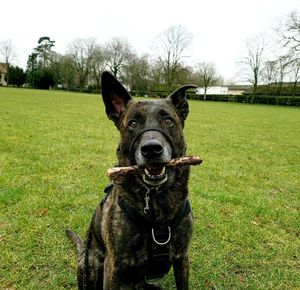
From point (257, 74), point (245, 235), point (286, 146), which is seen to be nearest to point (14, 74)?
point (257, 74)

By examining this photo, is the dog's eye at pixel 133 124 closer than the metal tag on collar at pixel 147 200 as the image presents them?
No

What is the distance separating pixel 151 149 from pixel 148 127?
1.13 ft

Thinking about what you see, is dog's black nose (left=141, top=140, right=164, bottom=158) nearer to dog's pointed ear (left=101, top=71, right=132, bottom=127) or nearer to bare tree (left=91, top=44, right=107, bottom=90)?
dog's pointed ear (left=101, top=71, right=132, bottom=127)

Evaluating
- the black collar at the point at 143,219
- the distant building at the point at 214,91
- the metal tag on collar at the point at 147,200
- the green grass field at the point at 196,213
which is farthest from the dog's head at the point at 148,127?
the distant building at the point at 214,91

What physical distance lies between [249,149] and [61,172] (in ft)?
23.6

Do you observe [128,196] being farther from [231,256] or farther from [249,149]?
[249,149]

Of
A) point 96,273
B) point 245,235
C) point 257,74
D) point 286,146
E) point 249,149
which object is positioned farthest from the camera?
point 257,74

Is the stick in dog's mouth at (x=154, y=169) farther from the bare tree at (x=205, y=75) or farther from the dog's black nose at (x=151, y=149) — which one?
the bare tree at (x=205, y=75)

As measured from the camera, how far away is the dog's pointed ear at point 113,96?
3076 mm

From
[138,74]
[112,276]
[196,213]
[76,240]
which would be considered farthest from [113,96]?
[138,74]

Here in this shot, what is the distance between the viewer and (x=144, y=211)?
2.77 meters

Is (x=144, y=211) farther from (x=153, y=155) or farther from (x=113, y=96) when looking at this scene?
(x=113, y=96)

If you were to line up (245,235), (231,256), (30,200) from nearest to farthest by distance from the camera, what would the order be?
(231,256) → (245,235) → (30,200)

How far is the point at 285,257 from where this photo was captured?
13.8ft
